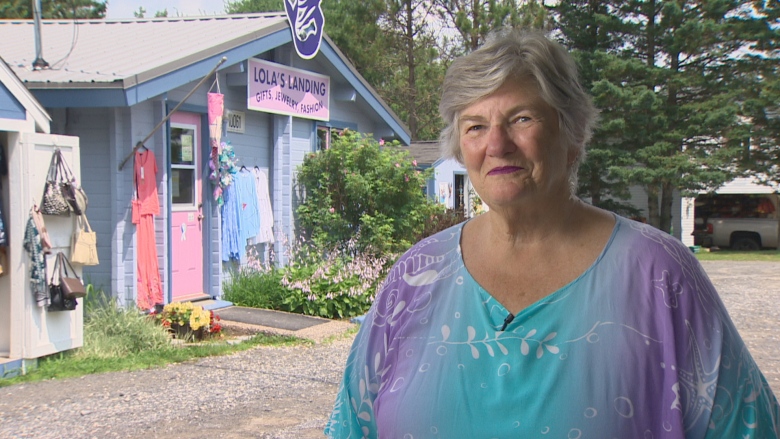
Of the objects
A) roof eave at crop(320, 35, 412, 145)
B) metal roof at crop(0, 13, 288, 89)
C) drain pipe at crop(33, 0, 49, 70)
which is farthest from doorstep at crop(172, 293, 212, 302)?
roof eave at crop(320, 35, 412, 145)

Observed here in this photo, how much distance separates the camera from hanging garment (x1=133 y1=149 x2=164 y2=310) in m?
9.64

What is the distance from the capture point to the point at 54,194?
7355 millimetres

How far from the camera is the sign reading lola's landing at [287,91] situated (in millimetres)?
11938

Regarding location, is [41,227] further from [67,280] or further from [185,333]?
[185,333]

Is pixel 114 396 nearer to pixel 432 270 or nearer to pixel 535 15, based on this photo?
pixel 432 270

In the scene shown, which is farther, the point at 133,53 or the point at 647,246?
the point at 133,53

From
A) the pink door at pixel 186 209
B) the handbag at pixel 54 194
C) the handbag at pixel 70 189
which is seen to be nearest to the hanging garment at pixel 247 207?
the pink door at pixel 186 209

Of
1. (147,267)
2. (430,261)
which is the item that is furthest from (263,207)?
(430,261)

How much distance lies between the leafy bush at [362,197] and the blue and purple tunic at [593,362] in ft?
32.5

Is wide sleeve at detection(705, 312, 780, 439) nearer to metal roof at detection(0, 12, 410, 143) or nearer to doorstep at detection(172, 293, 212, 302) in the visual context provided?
metal roof at detection(0, 12, 410, 143)

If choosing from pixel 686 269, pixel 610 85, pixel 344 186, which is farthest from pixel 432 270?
pixel 610 85

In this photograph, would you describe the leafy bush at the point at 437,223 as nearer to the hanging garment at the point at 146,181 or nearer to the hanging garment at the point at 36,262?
the hanging garment at the point at 146,181

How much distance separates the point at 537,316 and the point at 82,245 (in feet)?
21.5

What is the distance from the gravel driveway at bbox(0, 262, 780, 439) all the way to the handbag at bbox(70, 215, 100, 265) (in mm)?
1102
